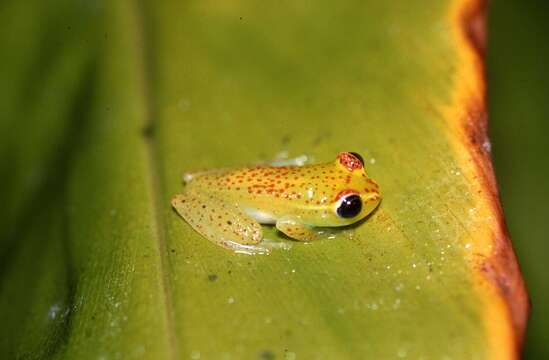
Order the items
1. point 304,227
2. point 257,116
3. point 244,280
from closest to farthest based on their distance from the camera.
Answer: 1. point 244,280
2. point 304,227
3. point 257,116

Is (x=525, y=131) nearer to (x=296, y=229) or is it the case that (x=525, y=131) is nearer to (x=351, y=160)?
(x=351, y=160)

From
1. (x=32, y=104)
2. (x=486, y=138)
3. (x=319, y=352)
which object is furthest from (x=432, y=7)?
(x=32, y=104)

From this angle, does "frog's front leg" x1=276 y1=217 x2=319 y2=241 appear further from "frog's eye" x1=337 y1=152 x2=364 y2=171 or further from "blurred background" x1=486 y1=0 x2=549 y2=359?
"blurred background" x1=486 y1=0 x2=549 y2=359

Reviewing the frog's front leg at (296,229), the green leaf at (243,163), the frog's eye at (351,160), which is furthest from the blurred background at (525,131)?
the frog's front leg at (296,229)

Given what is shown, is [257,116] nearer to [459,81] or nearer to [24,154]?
[459,81]

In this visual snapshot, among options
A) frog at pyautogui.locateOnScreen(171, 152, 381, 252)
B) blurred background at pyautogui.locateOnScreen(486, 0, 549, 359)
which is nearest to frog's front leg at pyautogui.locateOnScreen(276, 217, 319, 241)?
frog at pyautogui.locateOnScreen(171, 152, 381, 252)

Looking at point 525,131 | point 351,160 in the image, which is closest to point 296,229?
point 351,160
